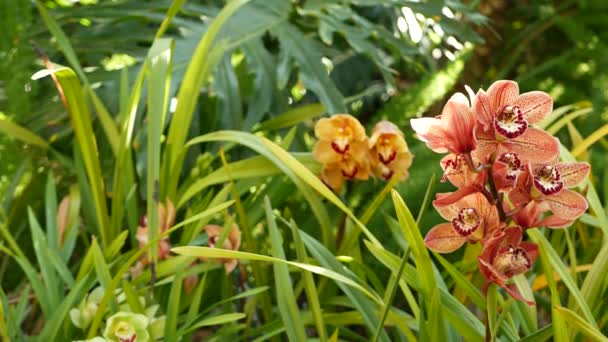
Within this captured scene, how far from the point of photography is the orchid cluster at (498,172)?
67 centimetres

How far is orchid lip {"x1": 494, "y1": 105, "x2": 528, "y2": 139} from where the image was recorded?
666 millimetres

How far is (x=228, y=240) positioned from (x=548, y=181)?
453 mm

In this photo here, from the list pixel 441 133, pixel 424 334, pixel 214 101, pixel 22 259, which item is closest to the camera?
pixel 441 133

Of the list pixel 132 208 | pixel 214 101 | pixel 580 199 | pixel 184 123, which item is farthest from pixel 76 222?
pixel 580 199

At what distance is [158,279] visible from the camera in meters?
1.06

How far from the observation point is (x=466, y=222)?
2.29 feet

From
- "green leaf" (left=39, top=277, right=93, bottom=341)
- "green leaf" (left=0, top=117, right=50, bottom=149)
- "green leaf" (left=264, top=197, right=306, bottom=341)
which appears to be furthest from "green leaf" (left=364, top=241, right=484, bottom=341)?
"green leaf" (left=0, top=117, right=50, bottom=149)

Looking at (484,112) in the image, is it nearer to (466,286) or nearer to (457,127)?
(457,127)

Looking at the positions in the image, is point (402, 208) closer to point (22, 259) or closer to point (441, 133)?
point (441, 133)

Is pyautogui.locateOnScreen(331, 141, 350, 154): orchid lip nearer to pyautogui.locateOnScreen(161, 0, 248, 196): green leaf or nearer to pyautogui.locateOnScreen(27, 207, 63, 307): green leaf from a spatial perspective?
pyautogui.locateOnScreen(161, 0, 248, 196): green leaf

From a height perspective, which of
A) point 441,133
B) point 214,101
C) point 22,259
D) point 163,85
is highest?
point 441,133

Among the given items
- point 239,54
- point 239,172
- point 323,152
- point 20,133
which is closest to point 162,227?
point 239,172

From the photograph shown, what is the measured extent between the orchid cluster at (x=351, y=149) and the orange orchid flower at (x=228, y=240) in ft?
0.48

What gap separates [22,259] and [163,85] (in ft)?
0.91
